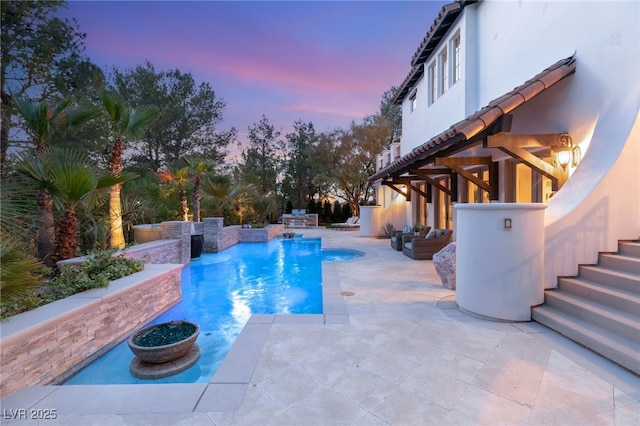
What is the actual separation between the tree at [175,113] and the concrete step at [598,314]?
23654mm

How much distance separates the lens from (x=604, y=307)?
13.4ft

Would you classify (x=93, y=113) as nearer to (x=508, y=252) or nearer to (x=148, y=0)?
(x=148, y=0)

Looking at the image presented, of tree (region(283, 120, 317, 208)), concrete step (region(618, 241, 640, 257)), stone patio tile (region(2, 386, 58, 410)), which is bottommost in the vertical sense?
stone patio tile (region(2, 386, 58, 410))

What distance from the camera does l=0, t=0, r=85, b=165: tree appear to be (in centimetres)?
1069

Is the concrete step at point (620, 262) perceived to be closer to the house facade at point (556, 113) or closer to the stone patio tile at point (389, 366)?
the house facade at point (556, 113)

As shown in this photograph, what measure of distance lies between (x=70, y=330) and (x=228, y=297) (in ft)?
13.5

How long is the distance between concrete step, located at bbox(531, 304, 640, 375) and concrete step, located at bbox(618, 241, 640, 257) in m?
1.51

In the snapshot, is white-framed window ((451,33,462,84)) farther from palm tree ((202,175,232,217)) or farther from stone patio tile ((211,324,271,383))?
palm tree ((202,175,232,217))

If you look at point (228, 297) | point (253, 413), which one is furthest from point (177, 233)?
point (253, 413)

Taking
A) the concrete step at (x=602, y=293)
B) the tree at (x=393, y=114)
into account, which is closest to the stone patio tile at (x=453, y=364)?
the concrete step at (x=602, y=293)

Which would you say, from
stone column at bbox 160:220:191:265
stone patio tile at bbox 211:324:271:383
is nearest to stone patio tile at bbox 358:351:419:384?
stone patio tile at bbox 211:324:271:383

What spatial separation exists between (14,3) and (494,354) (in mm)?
17439

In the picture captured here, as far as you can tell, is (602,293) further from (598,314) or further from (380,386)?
(380,386)

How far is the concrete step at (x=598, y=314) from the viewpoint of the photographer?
11.6 ft
